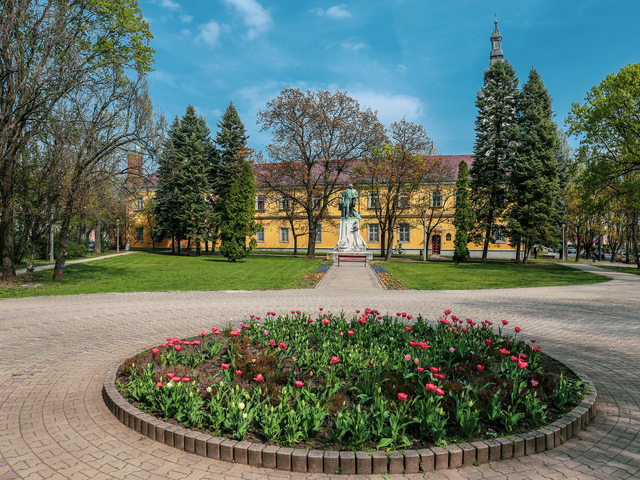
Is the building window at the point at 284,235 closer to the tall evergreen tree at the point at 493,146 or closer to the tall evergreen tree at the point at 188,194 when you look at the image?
the tall evergreen tree at the point at 188,194

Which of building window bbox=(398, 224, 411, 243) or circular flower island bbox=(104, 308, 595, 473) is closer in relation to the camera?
circular flower island bbox=(104, 308, 595, 473)

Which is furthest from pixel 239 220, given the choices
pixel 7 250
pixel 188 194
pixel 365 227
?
pixel 365 227

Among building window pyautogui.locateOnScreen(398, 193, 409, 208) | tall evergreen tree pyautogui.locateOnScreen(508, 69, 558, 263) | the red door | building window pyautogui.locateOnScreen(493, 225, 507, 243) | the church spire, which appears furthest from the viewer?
the church spire

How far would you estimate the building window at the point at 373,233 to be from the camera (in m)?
49.3

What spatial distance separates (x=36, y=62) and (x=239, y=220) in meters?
17.1

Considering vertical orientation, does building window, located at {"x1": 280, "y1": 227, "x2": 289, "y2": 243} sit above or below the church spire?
below

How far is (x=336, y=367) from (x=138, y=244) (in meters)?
56.0

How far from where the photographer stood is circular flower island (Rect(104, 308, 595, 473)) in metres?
3.34

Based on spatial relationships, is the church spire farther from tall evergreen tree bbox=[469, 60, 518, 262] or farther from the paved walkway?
the paved walkway

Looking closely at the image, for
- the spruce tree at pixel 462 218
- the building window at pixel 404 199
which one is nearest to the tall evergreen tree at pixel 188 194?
the building window at pixel 404 199

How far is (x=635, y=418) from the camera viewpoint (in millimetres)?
4223

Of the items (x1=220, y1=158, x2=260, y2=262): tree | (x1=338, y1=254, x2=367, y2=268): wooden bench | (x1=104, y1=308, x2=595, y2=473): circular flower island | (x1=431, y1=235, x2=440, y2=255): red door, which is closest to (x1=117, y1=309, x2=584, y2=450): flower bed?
Answer: (x1=104, y1=308, x2=595, y2=473): circular flower island

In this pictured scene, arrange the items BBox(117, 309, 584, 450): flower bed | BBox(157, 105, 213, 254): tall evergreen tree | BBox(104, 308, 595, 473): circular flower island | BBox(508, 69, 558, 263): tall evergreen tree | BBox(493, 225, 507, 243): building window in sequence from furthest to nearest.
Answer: BBox(157, 105, 213, 254): tall evergreen tree < BBox(493, 225, 507, 243): building window < BBox(508, 69, 558, 263): tall evergreen tree < BBox(117, 309, 584, 450): flower bed < BBox(104, 308, 595, 473): circular flower island

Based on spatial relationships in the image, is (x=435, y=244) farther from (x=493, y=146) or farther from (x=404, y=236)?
(x=493, y=146)
